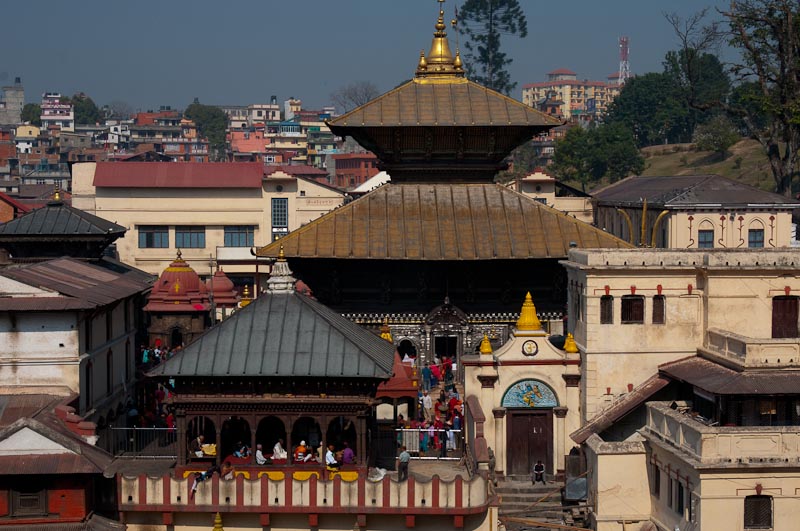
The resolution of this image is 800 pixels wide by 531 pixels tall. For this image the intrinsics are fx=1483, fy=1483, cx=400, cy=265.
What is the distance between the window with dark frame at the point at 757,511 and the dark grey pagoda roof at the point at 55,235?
1013 inches

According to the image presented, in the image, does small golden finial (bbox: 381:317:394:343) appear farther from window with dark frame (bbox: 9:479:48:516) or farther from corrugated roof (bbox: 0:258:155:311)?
window with dark frame (bbox: 9:479:48:516)

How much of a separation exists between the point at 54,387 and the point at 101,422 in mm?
3457

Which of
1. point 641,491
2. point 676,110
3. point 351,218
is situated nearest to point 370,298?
point 351,218

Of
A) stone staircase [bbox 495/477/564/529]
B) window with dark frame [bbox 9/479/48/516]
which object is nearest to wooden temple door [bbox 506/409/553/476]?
stone staircase [bbox 495/477/564/529]

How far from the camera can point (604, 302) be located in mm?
40031

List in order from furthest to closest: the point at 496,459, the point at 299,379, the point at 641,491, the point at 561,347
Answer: the point at 561,347, the point at 496,459, the point at 641,491, the point at 299,379

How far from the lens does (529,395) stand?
4019cm

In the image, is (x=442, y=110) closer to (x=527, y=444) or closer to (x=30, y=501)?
(x=527, y=444)

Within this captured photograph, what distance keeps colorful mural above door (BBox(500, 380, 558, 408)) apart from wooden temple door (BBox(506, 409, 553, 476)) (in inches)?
9.0

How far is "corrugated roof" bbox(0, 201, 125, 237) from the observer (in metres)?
50.8

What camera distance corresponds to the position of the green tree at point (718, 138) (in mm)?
118500

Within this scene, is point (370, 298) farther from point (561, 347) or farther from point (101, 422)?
point (101, 422)

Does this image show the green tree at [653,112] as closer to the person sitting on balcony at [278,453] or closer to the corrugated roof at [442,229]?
the corrugated roof at [442,229]

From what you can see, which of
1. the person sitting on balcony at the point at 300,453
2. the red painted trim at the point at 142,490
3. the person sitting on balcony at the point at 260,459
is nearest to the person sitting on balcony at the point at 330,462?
the person sitting on balcony at the point at 300,453
